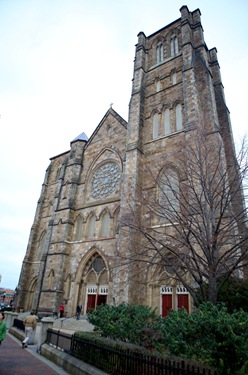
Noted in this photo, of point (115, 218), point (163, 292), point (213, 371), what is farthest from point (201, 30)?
point (213, 371)

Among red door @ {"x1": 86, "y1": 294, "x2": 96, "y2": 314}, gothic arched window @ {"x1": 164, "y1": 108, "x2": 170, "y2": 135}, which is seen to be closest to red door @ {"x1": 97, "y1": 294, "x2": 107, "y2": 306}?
red door @ {"x1": 86, "y1": 294, "x2": 96, "y2": 314}

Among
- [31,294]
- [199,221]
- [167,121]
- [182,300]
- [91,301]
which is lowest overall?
[91,301]

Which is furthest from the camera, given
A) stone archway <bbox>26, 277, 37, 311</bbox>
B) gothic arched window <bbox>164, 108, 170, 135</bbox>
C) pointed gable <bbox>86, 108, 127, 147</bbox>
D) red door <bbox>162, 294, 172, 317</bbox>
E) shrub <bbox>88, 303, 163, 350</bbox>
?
stone archway <bbox>26, 277, 37, 311</bbox>

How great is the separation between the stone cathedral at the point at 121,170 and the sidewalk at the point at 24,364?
19.1ft

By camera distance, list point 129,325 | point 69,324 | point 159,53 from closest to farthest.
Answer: point 129,325
point 69,324
point 159,53

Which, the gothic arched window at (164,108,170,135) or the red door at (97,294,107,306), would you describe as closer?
the red door at (97,294,107,306)

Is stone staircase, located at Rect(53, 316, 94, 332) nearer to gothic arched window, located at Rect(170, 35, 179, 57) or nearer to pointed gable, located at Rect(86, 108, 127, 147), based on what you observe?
pointed gable, located at Rect(86, 108, 127, 147)

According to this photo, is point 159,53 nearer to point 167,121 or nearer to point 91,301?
point 167,121

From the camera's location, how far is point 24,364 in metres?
7.39

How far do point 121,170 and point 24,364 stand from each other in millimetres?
15395

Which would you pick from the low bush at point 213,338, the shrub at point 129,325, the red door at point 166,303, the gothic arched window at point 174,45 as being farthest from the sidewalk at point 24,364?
the gothic arched window at point 174,45

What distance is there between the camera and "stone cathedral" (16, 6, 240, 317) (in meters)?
16.5

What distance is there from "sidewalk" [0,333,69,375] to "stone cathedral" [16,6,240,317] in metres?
5.83

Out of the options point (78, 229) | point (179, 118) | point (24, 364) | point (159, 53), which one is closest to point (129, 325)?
point (24, 364)
